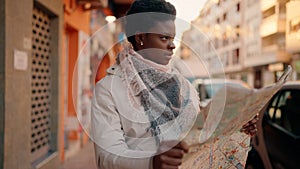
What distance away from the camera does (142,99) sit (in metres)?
1.32

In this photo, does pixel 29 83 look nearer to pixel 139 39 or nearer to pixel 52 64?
pixel 52 64

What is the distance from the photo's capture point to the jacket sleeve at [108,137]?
114 centimetres

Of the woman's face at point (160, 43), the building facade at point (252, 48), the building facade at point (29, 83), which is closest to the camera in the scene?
the woman's face at point (160, 43)

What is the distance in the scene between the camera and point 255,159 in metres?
4.34

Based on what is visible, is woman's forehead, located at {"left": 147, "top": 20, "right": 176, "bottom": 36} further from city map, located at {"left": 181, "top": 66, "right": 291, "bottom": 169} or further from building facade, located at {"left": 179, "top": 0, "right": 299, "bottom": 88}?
building facade, located at {"left": 179, "top": 0, "right": 299, "bottom": 88}

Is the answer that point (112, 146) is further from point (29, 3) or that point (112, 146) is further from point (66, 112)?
point (66, 112)

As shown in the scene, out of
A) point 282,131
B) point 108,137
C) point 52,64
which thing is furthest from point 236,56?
point 108,137

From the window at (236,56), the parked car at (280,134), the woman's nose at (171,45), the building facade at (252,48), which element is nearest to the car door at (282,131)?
the parked car at (280,134)

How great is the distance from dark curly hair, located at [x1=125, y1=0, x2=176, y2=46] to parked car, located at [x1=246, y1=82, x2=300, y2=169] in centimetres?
277

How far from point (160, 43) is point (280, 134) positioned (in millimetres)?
3061

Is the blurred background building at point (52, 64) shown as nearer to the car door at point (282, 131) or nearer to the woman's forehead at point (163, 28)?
the woman's forehead at point (163, 28)

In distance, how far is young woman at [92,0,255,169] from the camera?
1211mm

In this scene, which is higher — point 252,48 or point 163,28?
point 252,48

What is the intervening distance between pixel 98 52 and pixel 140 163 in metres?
9.10
